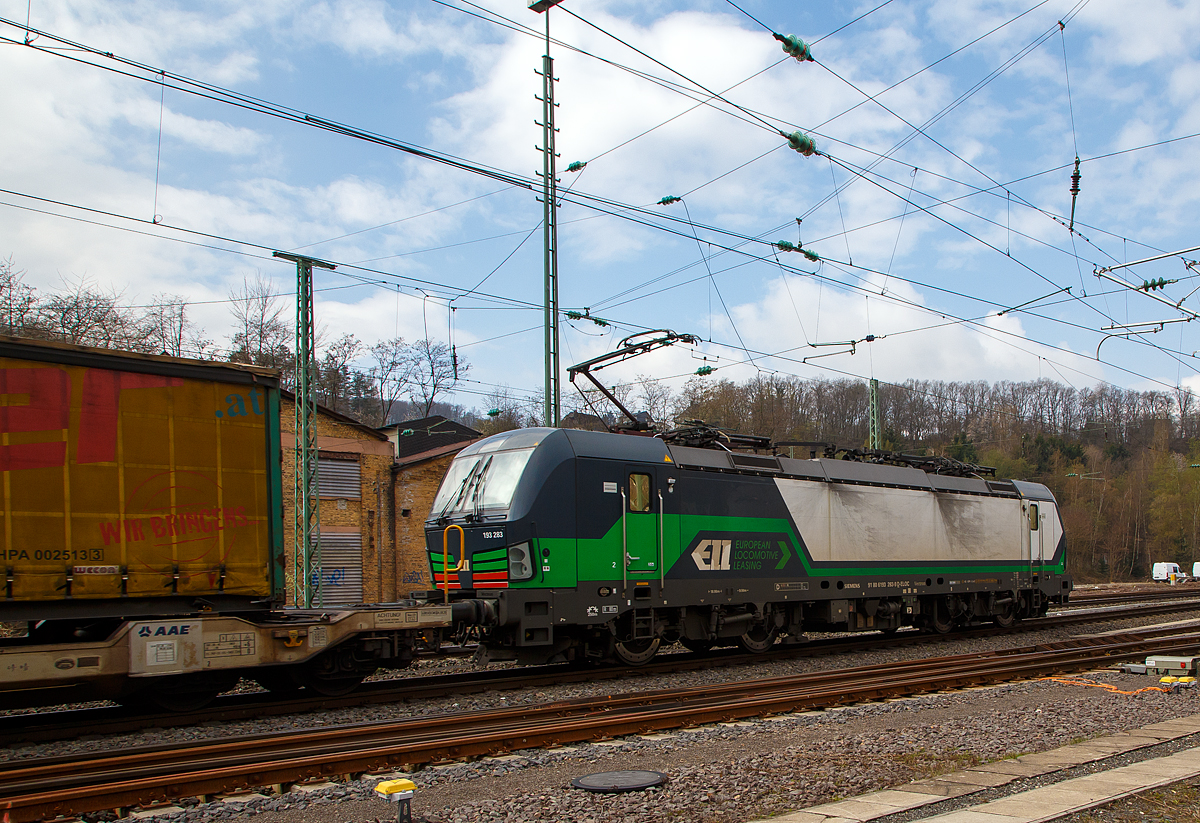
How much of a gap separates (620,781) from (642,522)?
685 cm

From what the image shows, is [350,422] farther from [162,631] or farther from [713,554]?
[162,631]

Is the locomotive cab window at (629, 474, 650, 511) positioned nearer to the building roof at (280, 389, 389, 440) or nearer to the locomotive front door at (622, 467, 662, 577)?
the locomotive front door at (622, 467, 662, 577)

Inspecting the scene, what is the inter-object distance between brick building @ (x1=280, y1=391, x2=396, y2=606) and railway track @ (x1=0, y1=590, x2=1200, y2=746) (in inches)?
538

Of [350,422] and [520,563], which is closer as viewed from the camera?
[520,563]

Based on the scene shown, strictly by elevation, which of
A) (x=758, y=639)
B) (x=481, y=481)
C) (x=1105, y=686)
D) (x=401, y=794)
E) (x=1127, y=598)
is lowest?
(x=1127, y=598)

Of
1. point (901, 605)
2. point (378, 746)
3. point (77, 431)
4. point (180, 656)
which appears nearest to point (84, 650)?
point (180, 656)

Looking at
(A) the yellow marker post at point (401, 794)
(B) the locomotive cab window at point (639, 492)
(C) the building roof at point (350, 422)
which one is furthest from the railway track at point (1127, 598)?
(A) the yellow marker post at point (401, 794)

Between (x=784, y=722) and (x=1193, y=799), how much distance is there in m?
4.02

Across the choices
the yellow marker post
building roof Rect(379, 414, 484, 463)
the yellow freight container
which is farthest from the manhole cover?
building roof Rect(379, 414, 484, 463)

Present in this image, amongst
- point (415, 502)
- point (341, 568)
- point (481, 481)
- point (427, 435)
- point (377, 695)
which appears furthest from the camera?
point (427, 435)

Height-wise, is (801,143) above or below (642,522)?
above

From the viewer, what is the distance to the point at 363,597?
26844 millimetres

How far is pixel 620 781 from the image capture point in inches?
261

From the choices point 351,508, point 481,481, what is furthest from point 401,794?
point 351,508
